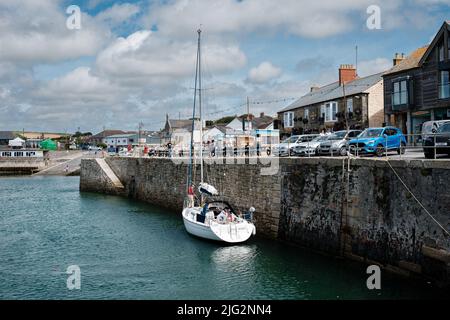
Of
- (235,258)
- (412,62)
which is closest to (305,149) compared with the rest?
(235,258)

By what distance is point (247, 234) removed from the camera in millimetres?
22406

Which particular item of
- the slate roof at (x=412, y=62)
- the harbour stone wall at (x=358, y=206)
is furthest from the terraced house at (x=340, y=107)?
the harbour stone wall at (x=358, y=206)

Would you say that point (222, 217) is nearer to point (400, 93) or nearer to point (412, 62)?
point (400, 93)

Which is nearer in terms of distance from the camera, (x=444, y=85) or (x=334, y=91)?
(x=444, y=85)

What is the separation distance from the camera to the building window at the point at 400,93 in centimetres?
3378

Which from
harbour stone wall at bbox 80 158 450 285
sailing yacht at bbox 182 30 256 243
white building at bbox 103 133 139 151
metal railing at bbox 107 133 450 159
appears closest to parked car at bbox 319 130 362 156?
metal railing at bbox 107 133 450 159

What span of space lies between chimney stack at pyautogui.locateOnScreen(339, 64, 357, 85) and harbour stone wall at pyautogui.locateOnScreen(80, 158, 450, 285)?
21360 millimetres

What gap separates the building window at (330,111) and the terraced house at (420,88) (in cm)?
567

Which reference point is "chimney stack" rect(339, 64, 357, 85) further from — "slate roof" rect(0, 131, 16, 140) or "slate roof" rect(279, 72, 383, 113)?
"slate roof" rect(0, 131, 16, 140)

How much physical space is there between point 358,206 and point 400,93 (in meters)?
18.7

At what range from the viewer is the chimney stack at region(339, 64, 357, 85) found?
1757 inches

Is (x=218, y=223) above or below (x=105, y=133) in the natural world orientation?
below

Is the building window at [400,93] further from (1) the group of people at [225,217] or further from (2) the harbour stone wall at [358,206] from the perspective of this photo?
(1) the group of people at [225,217]

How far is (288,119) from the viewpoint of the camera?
50031 millimetres
